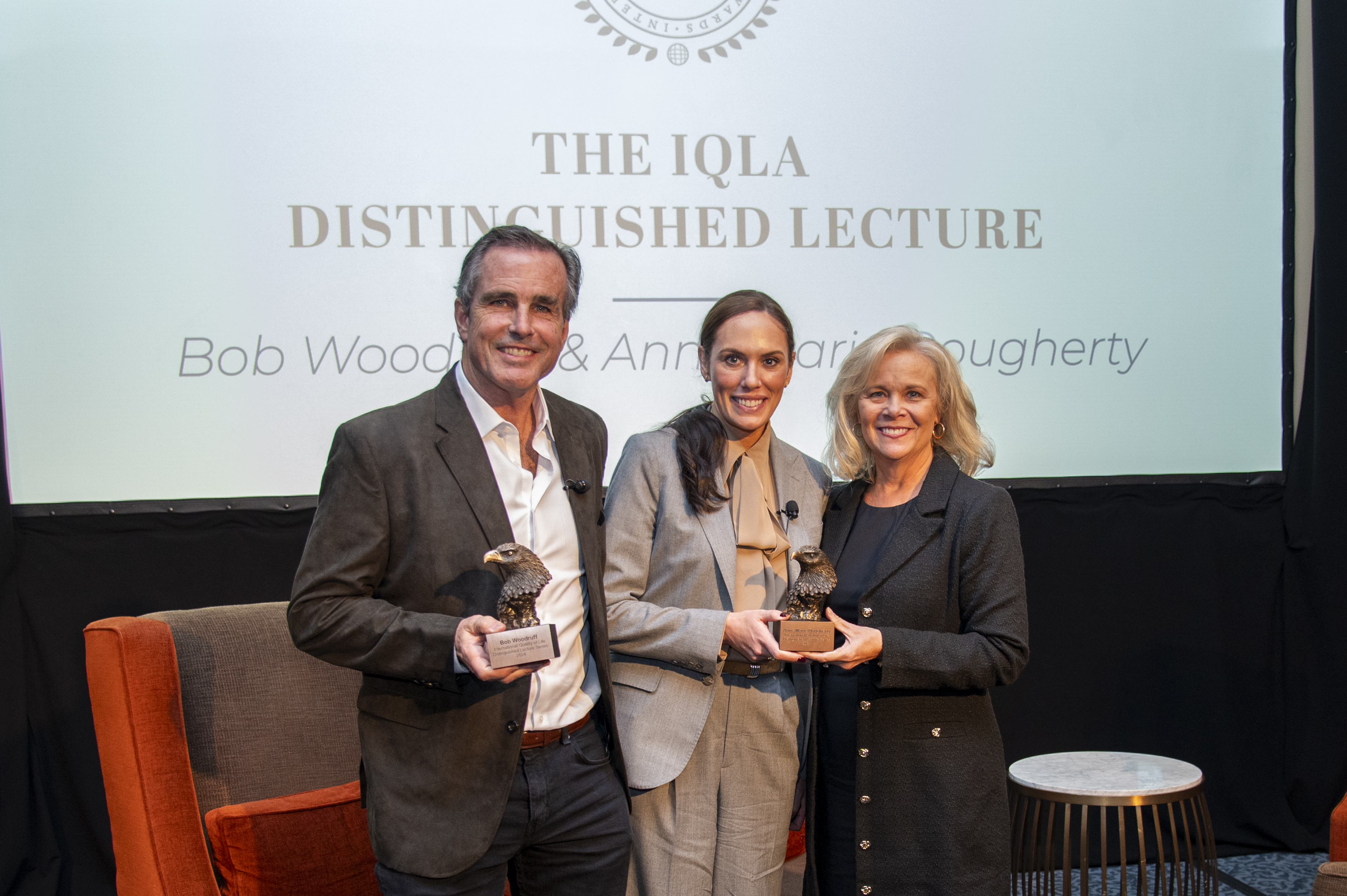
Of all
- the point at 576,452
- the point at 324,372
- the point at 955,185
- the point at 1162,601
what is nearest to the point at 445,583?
the point at 576,452

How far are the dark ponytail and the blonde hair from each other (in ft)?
0.50

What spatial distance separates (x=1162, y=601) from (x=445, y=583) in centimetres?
309

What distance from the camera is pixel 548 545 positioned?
1746 millimetres

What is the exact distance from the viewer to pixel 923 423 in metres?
2.12

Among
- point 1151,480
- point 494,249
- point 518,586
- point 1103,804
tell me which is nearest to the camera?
point 518,586

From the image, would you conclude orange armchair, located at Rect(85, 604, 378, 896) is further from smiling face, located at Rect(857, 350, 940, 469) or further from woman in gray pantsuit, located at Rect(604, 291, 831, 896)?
smiling face, located at Rect(857, 350, 940, 469)

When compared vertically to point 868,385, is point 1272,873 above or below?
below

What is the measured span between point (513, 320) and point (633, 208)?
185cm

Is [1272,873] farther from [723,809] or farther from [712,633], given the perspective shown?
[712,633]

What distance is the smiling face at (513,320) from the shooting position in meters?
1.68

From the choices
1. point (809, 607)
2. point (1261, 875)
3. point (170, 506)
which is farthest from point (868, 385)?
point (1261, 875)

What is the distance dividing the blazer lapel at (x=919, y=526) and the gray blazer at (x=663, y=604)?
0.17 metres

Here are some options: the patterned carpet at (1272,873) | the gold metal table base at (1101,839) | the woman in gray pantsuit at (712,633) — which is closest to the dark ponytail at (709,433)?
the woman in gray pantsuit at (712,633)

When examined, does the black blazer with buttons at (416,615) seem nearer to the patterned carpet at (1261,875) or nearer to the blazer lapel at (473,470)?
the blazer lapel at (473,470)
